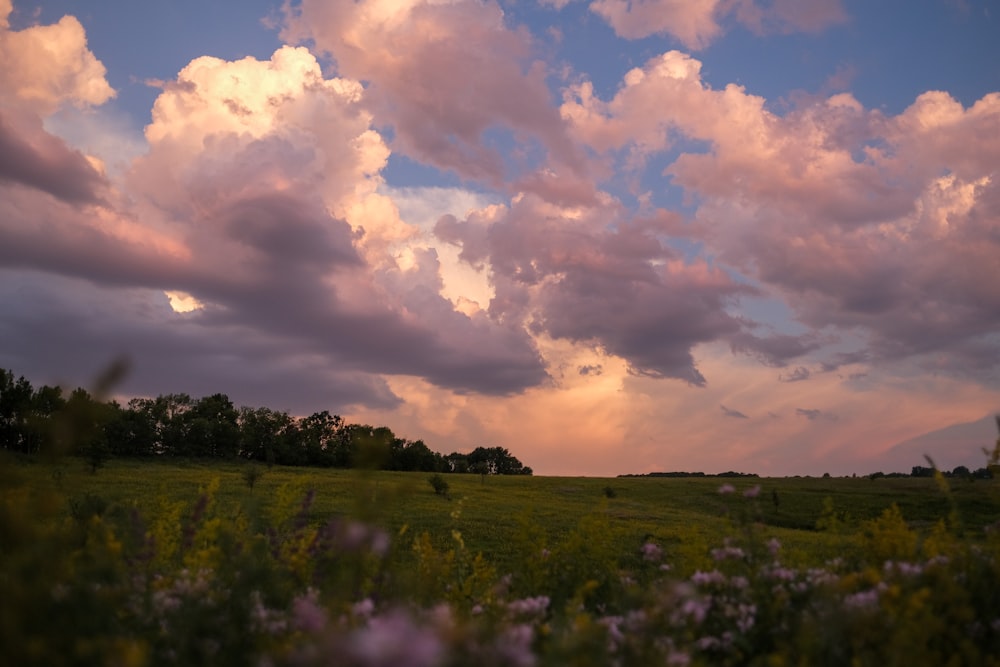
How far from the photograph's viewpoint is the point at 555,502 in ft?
161

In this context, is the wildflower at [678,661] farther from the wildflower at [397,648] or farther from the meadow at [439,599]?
the wildflower at [397,648]

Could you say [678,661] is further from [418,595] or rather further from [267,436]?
[267,436]

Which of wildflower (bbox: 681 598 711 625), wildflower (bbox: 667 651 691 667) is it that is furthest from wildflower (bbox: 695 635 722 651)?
wildflower (bbox: 667 651 691 667)

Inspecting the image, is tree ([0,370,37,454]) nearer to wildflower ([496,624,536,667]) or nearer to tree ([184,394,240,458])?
tree ([184,394,240,458])

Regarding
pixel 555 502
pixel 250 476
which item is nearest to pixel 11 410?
pixel 250 476

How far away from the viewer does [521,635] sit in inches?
161

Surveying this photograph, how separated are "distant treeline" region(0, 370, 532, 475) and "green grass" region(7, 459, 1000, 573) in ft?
21.6

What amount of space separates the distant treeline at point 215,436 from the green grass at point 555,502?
6.59 metres

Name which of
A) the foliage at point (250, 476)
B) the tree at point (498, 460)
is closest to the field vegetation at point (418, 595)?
the foliage at point (250, 476)

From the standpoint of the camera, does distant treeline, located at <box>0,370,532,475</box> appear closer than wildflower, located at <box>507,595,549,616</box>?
No

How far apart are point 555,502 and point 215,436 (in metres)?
53.9

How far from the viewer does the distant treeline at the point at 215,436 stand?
240 ft

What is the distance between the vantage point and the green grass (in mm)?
27734

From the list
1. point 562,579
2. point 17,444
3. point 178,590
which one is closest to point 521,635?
point 178,590
